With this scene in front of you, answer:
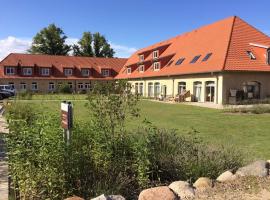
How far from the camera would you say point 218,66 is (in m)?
33.6

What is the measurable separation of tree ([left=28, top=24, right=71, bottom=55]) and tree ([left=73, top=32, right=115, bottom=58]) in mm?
3995

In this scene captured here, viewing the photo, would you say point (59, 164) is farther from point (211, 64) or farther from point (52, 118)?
point (211, 64)

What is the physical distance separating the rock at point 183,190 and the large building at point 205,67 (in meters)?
20.3

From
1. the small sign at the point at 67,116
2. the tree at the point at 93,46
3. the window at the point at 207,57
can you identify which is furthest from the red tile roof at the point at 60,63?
the small sign at the point at 67,116

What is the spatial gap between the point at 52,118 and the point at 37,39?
267 feet

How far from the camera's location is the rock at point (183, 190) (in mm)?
5704

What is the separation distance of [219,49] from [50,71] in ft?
121

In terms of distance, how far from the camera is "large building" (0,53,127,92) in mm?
62906

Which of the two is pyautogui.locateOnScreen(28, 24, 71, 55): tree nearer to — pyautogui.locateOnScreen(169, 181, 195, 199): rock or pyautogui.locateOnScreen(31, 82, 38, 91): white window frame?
pyautogui.locateOnScreen(31, 82, 38, 91): white window frame

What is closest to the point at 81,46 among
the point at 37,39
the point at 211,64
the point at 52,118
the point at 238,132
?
the point at 37,39

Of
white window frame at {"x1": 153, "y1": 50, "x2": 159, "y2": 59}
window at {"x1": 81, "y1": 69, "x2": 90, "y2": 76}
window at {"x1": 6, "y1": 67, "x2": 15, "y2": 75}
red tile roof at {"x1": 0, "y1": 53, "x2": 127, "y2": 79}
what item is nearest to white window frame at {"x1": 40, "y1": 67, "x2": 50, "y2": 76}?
red tile roof at {"x1": 0, "y1": 53, "x2": 127, "y2": 79}

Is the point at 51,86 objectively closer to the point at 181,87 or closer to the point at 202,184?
the point at 181,87

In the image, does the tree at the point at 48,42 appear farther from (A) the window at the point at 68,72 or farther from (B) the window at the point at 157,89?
(B) the window at the point at 157,89

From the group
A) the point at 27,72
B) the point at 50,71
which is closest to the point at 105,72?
the point at 50,71
